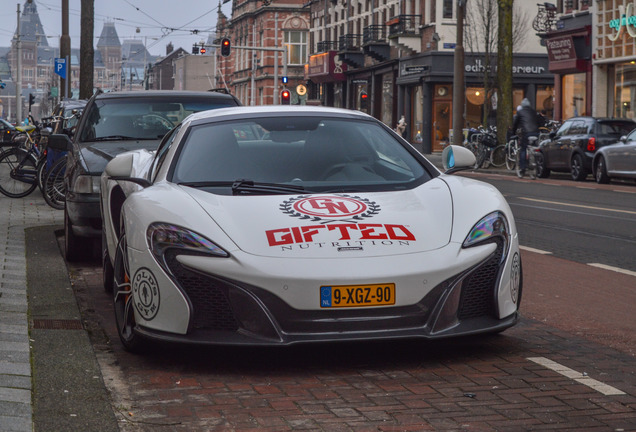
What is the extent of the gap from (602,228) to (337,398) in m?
9.39

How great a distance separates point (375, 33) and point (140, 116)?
159 feet

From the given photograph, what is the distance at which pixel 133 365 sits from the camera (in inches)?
219

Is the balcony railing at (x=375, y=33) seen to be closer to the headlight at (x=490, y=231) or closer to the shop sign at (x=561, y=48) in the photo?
the shop sign at (x=561, y=48)

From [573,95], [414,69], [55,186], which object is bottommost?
[55,186]

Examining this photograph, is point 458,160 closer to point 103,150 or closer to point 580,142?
point 103,150

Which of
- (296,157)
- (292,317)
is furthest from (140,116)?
(292,317)

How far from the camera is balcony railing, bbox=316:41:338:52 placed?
6862cm

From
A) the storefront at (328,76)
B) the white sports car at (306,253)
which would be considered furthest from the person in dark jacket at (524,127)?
the storefront at (328,76)

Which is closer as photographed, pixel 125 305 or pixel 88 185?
pixel 125 305

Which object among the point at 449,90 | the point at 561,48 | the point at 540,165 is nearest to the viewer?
the point at 540,165

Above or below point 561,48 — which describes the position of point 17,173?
below

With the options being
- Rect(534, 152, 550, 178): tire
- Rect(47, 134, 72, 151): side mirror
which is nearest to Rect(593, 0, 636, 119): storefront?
Rect(534, 152, 550, 178): tire

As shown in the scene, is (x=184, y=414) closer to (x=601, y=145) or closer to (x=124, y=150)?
(x=124, y=150)

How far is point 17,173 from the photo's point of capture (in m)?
16.9
